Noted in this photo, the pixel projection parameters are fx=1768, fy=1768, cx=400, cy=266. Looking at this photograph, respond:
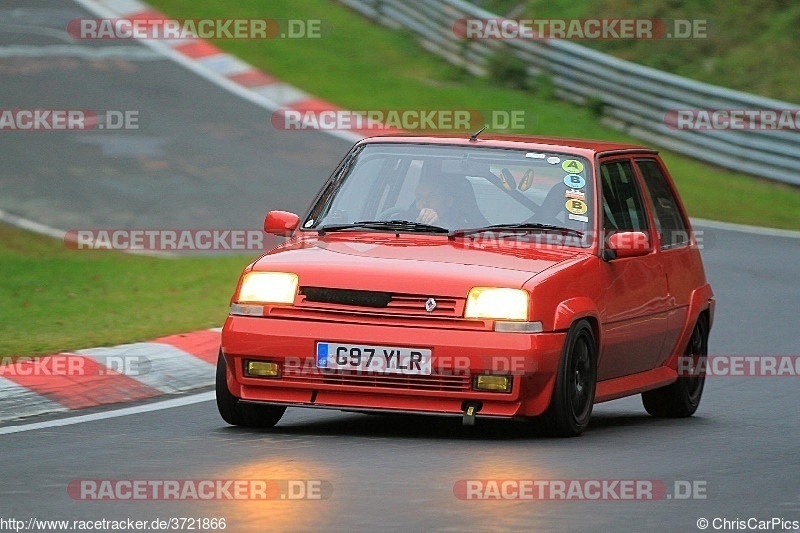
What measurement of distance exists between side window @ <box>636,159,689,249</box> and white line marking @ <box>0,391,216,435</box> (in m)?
2.87

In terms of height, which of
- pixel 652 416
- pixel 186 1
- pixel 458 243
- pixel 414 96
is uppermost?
pixel 186 1

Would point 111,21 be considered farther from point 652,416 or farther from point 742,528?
point 742,528

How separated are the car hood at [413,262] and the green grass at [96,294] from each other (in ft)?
8.94

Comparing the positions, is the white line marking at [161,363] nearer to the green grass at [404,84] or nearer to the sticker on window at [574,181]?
the sticker on window at [574,181]

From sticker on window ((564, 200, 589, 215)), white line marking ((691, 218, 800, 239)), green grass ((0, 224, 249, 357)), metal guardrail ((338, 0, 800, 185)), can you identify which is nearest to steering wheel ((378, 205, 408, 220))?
sticker on window ((564, 200, 589, 215))

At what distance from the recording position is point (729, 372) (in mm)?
12539

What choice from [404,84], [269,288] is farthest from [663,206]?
[404,84]

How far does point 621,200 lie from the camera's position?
1012 cm

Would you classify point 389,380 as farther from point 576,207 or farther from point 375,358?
point 576,207

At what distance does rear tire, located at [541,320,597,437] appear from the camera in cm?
862

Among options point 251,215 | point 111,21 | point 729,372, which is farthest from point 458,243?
point 111,21

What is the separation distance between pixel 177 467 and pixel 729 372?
230 inches

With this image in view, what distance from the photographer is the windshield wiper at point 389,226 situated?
9344mm

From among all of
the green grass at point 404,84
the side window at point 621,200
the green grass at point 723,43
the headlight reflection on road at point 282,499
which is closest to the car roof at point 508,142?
the side window at point 621,200
